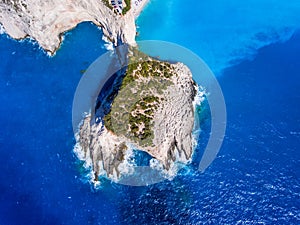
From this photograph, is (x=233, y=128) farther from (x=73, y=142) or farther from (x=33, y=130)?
(x=33, y=130)

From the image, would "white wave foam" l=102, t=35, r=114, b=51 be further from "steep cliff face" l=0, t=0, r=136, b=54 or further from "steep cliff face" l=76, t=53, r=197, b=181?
"steep cliff face" l=76, t=53, r=197, b=181

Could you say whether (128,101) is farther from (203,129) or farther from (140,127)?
(203,129)

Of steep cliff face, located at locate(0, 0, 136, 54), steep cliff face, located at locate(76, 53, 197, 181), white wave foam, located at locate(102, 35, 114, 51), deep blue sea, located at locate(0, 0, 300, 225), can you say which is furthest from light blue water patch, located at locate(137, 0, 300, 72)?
steep cliff face, located at locate(76, 53, 197, 181)

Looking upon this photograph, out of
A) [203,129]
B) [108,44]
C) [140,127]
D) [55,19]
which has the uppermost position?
[55,19]

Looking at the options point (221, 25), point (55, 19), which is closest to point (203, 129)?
point (221, 25)

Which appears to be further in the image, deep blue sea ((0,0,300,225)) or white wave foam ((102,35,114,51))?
white wave foam ((102,35,114,51))

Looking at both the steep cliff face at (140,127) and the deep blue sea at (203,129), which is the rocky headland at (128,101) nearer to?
the steep cliff face at (140,127)
